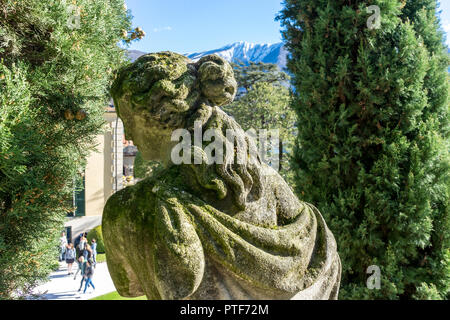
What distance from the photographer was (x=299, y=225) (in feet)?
8.35

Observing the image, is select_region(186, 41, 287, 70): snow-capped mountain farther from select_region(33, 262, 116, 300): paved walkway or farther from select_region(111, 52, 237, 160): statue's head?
select_region(111, 52, 237, 160): statue's head

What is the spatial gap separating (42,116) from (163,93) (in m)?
2.06

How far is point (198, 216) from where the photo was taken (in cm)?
212

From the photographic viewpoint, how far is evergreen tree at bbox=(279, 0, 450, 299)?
5633 millimetres

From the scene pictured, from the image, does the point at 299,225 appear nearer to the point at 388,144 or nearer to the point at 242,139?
the point at 242,139

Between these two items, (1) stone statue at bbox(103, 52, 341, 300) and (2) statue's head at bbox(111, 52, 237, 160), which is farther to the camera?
(2) statue's head at bbox(111, 52, 237, 160)

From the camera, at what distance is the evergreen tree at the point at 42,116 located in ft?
10.4

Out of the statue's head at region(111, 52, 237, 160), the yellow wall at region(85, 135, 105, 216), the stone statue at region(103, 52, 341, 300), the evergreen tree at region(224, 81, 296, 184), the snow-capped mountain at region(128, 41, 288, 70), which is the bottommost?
the yellow wall at region(85, 135, 105, 216)

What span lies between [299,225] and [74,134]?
2847 millimetres

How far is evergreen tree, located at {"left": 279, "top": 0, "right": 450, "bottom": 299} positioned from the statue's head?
4171 millimetres

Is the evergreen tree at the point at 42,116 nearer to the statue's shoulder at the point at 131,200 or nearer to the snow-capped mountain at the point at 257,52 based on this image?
the statue's shoulder at the point at 131,200

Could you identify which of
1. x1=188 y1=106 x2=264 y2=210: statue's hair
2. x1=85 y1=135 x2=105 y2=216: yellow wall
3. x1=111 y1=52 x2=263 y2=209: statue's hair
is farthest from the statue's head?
x1=85 y1=135 x2=105 y2=216: yellow wall

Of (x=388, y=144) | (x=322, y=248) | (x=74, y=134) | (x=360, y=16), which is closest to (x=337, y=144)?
(x=388, y=144)

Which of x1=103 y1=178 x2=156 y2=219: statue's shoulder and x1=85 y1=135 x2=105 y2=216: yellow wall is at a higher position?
x1=103 y1=178 x2=156 y2=219: statue's shoulder
